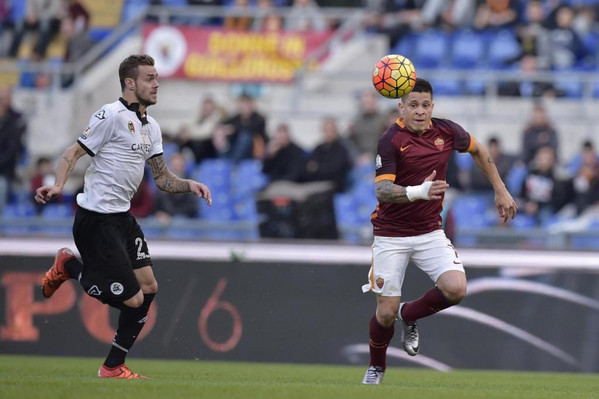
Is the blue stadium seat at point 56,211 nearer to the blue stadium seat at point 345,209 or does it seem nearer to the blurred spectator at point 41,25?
the blue stadium seat at point 345,209

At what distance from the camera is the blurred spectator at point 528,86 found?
771 inches

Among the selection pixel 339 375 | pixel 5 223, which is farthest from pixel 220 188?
pixel 339 375

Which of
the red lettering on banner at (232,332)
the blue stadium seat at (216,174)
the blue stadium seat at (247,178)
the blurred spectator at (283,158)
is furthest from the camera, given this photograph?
the blue stadium seat at (216,174)

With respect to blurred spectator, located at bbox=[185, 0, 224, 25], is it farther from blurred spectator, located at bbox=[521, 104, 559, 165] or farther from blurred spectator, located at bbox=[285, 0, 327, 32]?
blurred spectator, located at bbox=[521, 104, 559, 165]

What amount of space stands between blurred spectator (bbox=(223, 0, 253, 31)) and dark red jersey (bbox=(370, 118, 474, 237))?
12889 millimetres

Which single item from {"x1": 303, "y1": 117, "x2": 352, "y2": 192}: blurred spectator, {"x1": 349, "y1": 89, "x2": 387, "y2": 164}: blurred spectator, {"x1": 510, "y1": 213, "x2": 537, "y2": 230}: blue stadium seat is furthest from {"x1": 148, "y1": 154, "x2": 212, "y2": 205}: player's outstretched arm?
{"x1": 349, "y1": 89, "x2": 387, "y2": 164}: blurred spectator

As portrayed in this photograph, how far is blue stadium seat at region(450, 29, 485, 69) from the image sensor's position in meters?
20.9

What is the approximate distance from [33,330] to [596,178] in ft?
26.4

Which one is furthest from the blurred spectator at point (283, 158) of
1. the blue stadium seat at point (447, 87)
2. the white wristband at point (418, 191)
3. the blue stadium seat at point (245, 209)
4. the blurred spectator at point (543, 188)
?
the white wristband at point (418, 191)

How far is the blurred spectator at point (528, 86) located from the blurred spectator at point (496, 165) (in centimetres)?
242

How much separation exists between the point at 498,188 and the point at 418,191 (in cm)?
122

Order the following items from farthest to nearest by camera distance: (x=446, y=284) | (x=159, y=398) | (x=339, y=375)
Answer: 1. (x=339, y=375)
2. (x=446, y=284)
3. (x=159, y=398)

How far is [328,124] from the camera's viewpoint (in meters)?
16.8

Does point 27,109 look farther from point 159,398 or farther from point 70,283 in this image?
point 159,398
